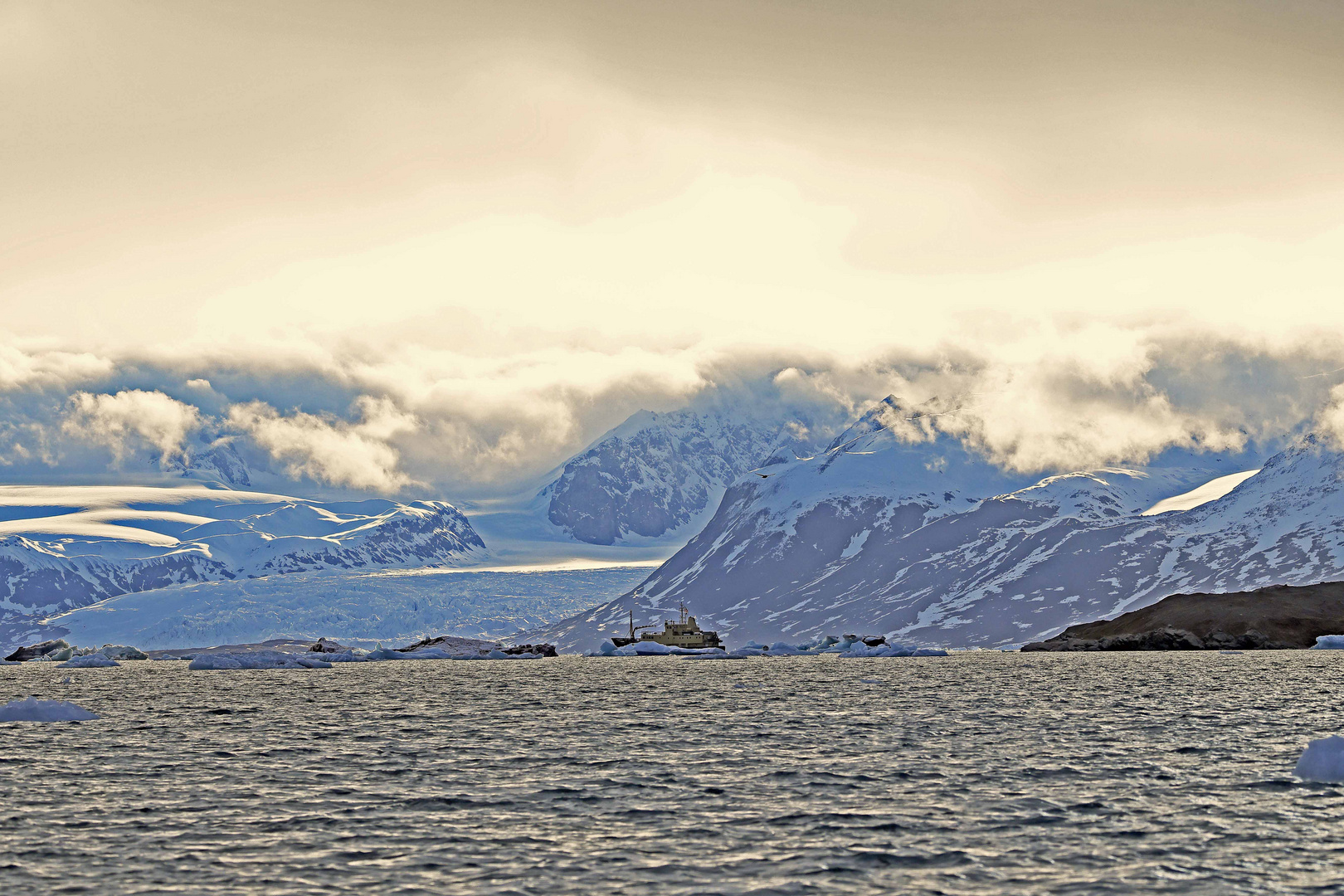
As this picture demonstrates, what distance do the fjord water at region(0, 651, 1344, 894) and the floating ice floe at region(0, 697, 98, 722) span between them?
3.45 metres

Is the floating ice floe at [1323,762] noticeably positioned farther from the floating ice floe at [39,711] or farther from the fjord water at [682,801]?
the floating ice floe at [39,711]

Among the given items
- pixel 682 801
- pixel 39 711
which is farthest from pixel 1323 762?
pixel 39 711

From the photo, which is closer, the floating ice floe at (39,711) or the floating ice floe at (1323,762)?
the floating ice floe at (1323,762)

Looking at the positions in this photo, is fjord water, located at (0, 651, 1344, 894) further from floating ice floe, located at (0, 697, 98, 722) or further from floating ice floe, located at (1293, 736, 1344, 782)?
floating ice floe, located at (0, 697, 98, 722)

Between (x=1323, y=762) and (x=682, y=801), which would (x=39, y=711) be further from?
(x=1323, y=762)

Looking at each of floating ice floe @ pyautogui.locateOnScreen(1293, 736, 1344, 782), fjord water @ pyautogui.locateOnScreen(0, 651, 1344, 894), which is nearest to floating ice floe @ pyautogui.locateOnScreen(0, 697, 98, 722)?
fjord water @ pyautogui.locateOnScreen(0, 651, 1344, 894)

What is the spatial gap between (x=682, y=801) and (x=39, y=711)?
6124cm

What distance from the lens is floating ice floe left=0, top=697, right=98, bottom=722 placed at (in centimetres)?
8862

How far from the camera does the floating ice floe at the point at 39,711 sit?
291 ft

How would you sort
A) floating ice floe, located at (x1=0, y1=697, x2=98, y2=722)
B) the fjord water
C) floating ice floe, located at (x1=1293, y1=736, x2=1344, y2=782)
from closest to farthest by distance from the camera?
the fjord water, floating ice floe, located at (x1=1293, y1=736, x2=1344, y2=782), floating ice floe, located at (x1=0, y1=697, x2=98, y2=722)

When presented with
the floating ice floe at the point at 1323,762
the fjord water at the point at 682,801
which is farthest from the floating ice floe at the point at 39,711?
the floating ice floe at the point at 1323,762

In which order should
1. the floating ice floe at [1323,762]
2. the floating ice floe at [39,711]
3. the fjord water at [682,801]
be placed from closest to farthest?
the fjord water at [682,801], the floating ice floe at [1323,762], the floating ice floe at [39,711]

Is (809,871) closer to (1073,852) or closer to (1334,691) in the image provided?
(1073,852)

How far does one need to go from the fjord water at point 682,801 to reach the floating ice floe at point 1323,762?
5.16 ft
